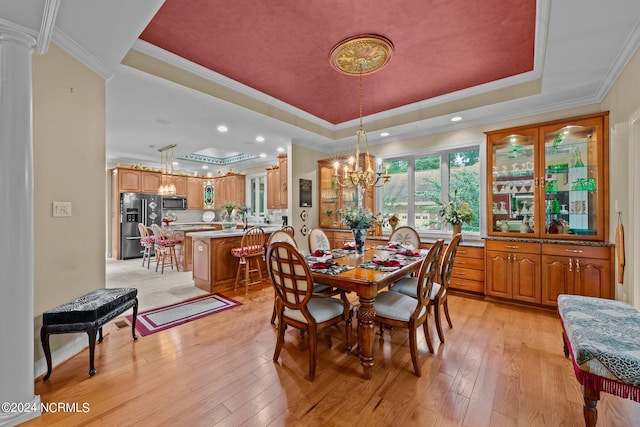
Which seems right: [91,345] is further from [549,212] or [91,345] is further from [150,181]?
[150,181]

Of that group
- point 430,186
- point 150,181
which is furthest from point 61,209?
point 150,181

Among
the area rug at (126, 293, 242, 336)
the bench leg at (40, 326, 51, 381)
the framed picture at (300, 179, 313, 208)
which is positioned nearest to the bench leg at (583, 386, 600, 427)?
the area rug at (126, 293, 242, 336)

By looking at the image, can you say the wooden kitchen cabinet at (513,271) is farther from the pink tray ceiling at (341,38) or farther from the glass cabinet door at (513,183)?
the pink tray ceiling at (341,38)

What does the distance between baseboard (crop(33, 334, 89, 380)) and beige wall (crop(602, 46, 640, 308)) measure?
498cm

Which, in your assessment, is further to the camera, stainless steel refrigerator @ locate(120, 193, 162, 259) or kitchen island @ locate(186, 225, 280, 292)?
stainless steel refrigerator @ locate(120, 193, 162, 259)

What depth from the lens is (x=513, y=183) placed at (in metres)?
3.74

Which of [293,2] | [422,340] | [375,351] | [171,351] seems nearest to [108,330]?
[171,351]

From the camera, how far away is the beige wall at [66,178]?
6.95ft

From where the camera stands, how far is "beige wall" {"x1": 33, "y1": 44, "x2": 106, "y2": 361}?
212 centimetres

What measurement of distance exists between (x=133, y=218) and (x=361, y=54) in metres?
7.12

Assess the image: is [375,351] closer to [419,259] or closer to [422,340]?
[422,340]

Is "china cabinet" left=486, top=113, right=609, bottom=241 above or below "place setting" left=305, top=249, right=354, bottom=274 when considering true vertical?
above

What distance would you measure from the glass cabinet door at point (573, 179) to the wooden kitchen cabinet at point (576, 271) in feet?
0.65

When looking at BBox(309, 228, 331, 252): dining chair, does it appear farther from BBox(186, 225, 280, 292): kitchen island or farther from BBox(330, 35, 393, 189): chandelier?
BBox(186, 225, 280, 292): kitchen island
